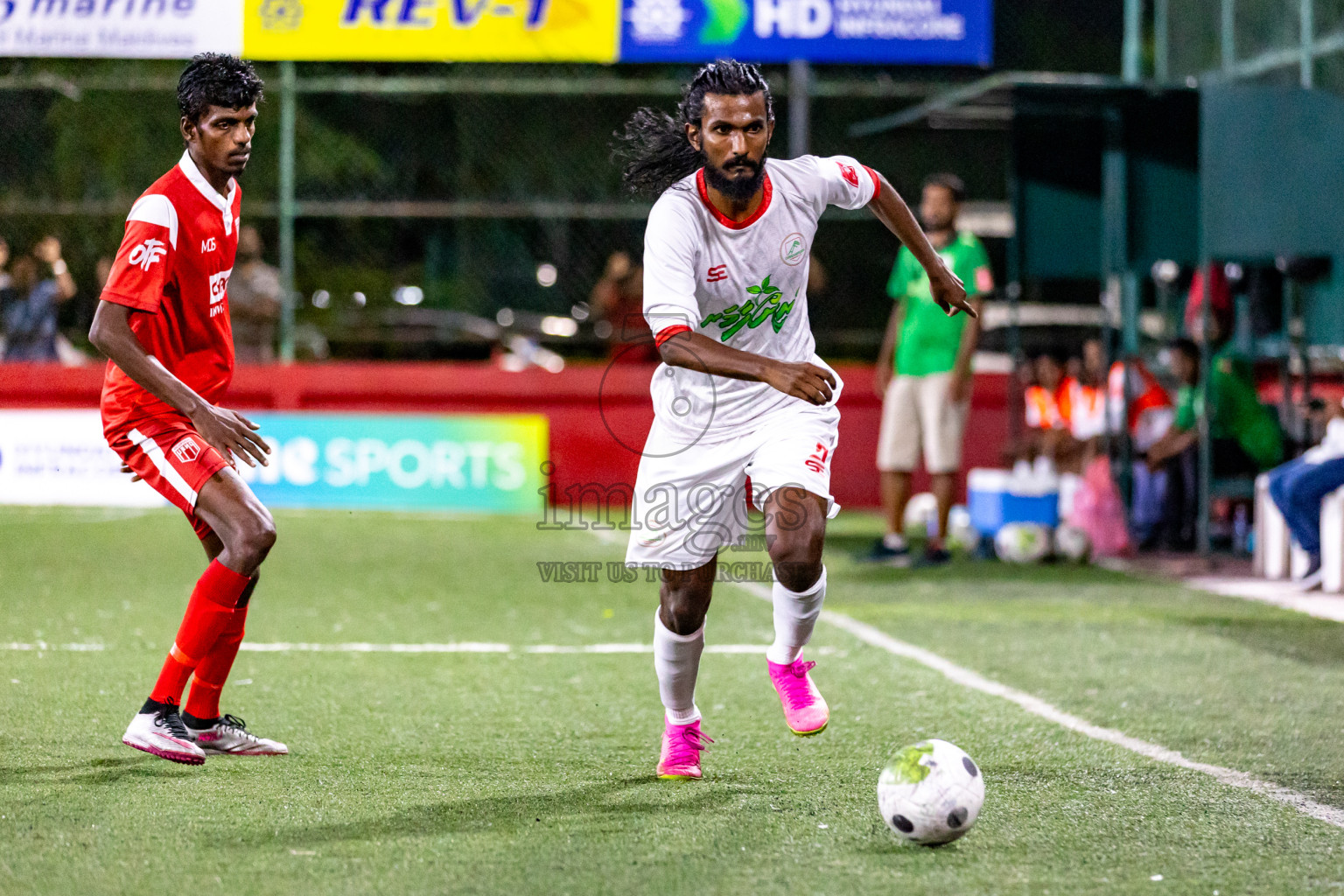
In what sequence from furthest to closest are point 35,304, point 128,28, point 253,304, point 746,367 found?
point 35,304, point 253,304, point 128,28, point 746,367

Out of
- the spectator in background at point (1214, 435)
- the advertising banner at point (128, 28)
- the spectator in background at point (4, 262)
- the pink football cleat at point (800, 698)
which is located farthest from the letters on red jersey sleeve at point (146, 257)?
the spectator in background at point (4, 262)

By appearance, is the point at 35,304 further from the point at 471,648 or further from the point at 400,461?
the point at 471,648

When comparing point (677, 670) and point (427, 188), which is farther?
point (427, 188)

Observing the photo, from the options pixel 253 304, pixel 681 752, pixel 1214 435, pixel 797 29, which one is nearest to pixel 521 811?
pixel 681 752

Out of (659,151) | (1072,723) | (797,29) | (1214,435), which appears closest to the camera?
(659,151)

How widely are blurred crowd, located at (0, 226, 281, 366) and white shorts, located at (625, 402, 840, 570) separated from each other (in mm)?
10187

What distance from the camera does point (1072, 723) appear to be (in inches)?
222

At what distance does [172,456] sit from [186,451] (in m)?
0.04

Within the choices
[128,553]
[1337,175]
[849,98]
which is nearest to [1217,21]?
[1337,175]

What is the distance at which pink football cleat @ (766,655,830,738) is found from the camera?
192 inches

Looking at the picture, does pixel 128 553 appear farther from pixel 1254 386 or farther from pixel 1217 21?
pixel 1217 21

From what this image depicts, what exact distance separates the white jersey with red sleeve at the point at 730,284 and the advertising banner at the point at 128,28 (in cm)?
851

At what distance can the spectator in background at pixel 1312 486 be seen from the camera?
903 centimetres

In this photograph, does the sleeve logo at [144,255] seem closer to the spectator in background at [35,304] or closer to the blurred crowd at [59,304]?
the blurred crowd at [59,304]
